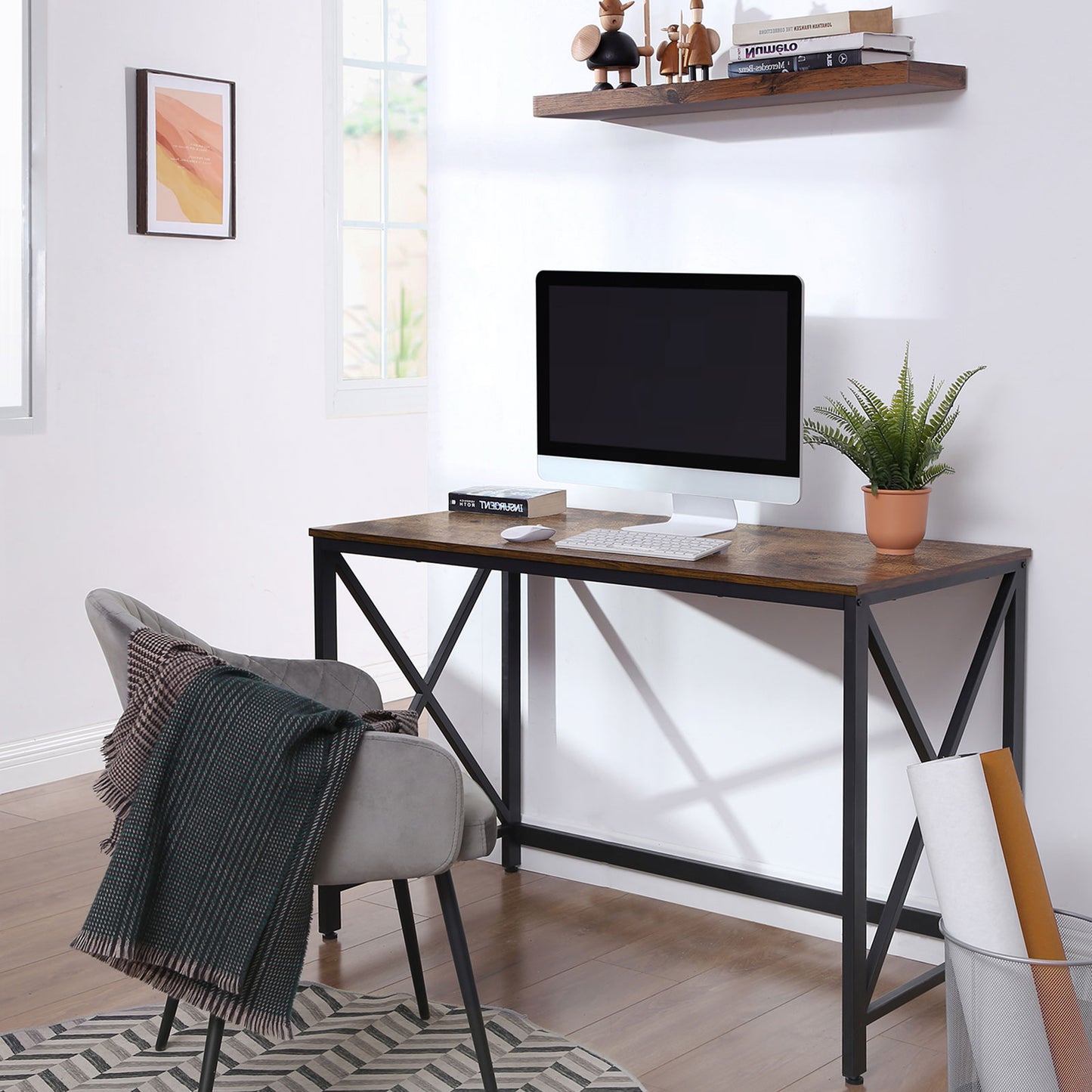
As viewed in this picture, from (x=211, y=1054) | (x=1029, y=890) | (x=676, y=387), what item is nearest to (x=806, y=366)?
(x=676, y=387)

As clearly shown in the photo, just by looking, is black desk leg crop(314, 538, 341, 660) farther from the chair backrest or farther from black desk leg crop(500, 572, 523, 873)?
black desk leg crop(500, 572, 523, 873)

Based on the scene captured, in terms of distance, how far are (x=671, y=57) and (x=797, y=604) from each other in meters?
1.17

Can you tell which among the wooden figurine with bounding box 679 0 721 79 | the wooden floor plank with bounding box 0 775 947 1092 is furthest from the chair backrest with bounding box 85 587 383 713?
the wooden figurine with bounding box 679 0 721 79

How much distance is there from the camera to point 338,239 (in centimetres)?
483

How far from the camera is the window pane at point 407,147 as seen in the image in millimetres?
5000

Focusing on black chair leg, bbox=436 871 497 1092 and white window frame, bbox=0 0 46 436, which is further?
white window frame, bbox=0 0 46 436

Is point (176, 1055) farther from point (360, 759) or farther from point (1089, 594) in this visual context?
point (1089, 594)

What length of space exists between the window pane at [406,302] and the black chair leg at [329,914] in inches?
94.6

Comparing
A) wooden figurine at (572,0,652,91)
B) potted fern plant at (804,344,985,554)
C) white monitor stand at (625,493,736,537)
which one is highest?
wooden figurine at (572,0,652,91)

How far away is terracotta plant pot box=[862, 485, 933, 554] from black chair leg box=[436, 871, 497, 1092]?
96 centimetres

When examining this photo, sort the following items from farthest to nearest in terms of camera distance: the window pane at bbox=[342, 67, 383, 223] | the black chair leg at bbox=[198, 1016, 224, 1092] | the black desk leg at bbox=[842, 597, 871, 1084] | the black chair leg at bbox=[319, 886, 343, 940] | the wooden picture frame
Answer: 1. the window pane at bbox=[342, 67, 383, 223]
2. the wooden picture frame
3. the black chair leg at bbox=[319, 886, 343, 940]
4. the black desk leg at bbox=[842, 597, 871, 1084]
5. the black chair leg at bbox=[198, 1016, 224, 1092]

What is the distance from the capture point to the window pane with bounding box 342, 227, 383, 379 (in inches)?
193

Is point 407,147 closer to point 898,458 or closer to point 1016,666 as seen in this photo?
point 898,458

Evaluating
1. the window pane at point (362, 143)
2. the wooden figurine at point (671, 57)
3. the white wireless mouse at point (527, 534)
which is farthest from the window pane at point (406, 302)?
the white wireless mouse at point (527, 534)
